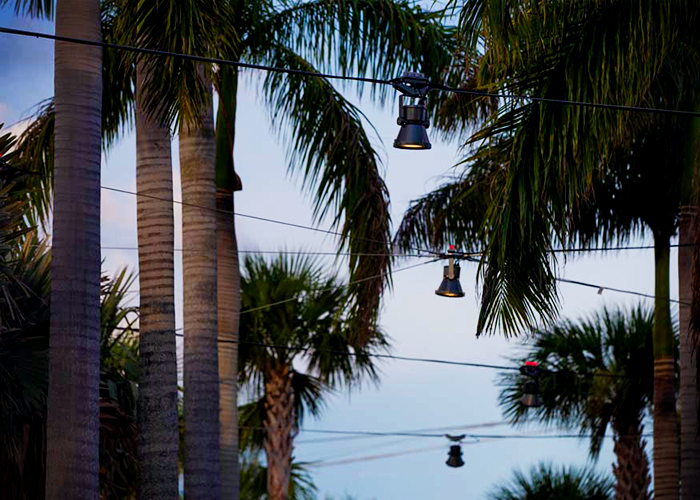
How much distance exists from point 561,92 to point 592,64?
34 cm

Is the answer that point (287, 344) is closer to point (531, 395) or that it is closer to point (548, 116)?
point (531, 395)

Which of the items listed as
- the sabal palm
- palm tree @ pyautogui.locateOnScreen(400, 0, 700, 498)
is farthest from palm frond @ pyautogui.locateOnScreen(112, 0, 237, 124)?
the sabal palm

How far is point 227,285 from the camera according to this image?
Answer: 16281 mm

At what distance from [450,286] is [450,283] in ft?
0.16

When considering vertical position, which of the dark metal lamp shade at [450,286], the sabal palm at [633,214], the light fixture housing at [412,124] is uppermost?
the light fixture housing at [412,124]

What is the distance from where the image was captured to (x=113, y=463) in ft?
47.9

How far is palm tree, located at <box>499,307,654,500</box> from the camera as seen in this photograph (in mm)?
24266

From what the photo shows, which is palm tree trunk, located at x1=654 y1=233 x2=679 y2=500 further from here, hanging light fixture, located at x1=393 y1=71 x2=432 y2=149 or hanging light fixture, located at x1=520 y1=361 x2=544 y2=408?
hanging light fixture, located at x1=393 y1=71 x2=432 y2=149

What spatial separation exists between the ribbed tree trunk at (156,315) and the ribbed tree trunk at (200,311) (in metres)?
0.47

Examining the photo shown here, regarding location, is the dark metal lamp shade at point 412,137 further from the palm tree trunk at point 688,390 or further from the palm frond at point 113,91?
the palm tree trunk at point 688,390

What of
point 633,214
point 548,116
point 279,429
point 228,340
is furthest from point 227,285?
point 279,429

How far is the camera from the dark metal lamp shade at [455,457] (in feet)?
92.5

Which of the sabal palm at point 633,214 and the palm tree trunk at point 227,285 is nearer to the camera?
the palm tree trunk at point 227,285

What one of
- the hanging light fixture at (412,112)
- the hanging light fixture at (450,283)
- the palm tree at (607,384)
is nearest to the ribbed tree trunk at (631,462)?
the palm tree at (607,384)
